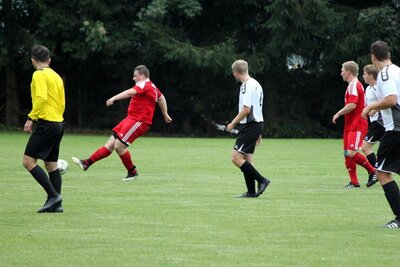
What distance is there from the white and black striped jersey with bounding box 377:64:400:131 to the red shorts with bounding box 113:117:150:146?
6.77 meters

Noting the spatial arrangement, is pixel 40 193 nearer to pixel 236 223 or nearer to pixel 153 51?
pixel 236 223

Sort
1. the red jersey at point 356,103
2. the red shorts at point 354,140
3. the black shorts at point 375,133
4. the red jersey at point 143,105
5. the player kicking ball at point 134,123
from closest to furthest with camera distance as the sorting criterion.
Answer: the red jersey at point 356,103 → the red shorts at point 354,140 → the black shorts at point 375,133 → the player kicking ball at point 134,123 → the red jersey at point 143,105

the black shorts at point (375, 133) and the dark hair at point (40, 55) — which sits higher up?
the dark hair at point (40, 55)

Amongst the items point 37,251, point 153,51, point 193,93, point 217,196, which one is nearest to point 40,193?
point 217,196

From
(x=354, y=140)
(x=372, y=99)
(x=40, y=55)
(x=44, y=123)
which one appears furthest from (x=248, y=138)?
(x=40, y=55)

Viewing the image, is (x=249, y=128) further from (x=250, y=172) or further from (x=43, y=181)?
(x=43, y=181)

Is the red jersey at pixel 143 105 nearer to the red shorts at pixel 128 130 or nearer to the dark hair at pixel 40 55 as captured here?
the red shorts at pixel 128 130

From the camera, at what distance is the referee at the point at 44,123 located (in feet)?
34.9

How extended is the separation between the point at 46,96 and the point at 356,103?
5733mm

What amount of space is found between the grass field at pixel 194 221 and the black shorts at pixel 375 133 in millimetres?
890

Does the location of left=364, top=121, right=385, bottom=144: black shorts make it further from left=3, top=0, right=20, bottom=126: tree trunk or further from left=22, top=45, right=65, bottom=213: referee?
left=3, top=0, right=20, bottom=126: tree trunk

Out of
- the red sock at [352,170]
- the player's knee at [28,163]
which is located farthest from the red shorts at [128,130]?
the player's knee at [28,163]

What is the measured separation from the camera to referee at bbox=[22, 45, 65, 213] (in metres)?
10.6

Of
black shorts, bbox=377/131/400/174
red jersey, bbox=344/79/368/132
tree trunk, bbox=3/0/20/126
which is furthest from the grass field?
tree trunk, bbox=3/0/20/126
